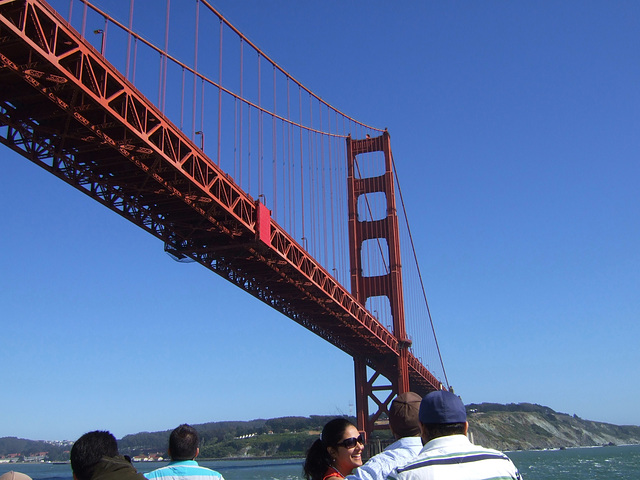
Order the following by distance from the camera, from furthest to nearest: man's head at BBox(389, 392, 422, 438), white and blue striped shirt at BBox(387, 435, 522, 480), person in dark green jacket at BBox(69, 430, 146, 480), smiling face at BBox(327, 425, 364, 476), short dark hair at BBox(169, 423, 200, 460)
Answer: short dark hair at BBox(169, 423, 200, 460), smiling face at BBox(327, 425, 364, 476), man's head at BBox(389, 392, 422, 438), person in dark green jacket at BBox(69, 430, 146, 480), white and blue striped shirt at BBox(387, 435, 522, 480)

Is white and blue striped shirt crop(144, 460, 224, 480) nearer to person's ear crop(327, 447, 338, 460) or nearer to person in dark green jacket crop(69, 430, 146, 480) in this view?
person's ear crop(327, 447, 338, 460)

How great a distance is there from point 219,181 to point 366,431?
21998 mm

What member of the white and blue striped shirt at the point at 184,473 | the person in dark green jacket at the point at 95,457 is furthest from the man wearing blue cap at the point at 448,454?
the white and blue striped shirt at the point at 184,473

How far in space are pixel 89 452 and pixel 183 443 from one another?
3.03 ft

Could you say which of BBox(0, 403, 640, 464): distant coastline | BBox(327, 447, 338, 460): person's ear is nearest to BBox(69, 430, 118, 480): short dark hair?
BBox(327, 447, 338, 460): person's ear

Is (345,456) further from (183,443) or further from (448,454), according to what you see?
(448,454)

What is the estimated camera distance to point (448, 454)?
2057 millimetres

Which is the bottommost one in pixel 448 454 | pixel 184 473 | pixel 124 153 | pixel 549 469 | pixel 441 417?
pixel 549 469

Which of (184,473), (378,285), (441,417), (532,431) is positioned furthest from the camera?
(532,431)

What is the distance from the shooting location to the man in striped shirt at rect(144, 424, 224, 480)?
327 centimetres

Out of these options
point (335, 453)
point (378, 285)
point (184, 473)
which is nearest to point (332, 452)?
point (335, 453)

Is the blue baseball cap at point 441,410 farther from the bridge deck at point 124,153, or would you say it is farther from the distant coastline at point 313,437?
the distant coastline at point 313,437

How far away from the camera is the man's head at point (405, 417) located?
2.82 metres

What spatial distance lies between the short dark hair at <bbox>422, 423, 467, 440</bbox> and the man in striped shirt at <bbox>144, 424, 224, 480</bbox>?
1421mm
